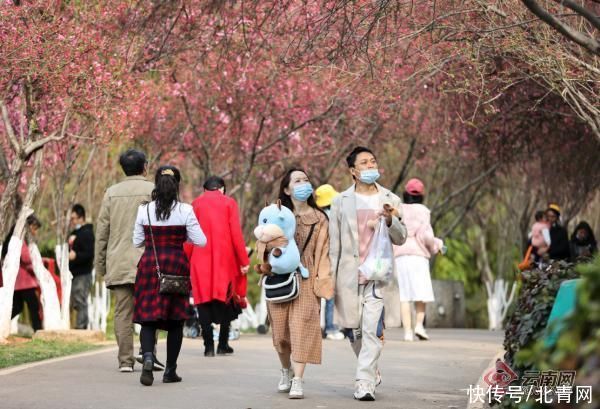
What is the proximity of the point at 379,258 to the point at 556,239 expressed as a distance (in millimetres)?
11147

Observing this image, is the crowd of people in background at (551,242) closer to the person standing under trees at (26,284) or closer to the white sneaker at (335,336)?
the white sneaker at (335,336)

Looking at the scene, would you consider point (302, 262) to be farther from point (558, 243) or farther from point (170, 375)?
point (558, 243)

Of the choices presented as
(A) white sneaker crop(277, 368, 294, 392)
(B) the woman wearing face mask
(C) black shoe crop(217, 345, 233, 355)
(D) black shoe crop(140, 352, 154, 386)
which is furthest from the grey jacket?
(C) black shoe crop(217, 345, 233, 355)

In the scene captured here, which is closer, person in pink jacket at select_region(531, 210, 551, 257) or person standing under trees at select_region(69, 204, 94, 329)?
person standing under trees at select_region(69, 204, 94, 329)

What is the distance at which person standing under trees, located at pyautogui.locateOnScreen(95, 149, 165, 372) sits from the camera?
10.9 meters

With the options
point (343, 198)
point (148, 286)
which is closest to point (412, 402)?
point (343, 198)

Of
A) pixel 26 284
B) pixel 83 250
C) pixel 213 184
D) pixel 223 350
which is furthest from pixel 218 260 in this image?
pixel 83 250

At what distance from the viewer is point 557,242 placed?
66.0ft

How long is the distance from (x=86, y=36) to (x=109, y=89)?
2.38ft

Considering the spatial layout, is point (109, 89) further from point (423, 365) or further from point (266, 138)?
point (266, 138)

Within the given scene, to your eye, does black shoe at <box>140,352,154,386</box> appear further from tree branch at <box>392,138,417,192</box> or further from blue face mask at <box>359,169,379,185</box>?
tree branch at <box>392,138,417,192</box>

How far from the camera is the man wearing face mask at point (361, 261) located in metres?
9.34

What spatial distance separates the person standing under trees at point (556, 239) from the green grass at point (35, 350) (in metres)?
8.18

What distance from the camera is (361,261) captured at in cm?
958
